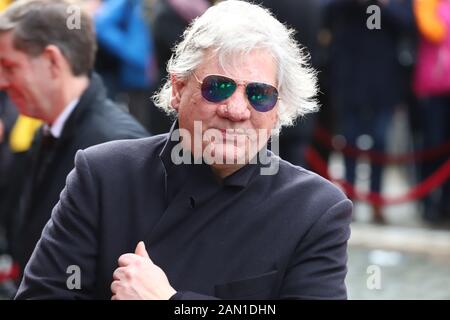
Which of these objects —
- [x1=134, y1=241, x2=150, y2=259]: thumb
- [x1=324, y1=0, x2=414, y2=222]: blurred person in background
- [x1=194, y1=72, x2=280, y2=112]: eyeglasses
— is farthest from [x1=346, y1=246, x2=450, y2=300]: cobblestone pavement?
[x1=134, y1=241, x2=150, y2=259]: thumb

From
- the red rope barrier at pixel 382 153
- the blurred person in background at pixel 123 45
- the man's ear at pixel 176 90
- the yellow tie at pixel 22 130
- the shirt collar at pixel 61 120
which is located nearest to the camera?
the man's ear at pixel 176 90

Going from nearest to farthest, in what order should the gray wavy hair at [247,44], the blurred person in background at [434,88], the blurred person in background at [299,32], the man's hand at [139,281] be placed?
the man's hand at [139,281] → the gray wavy hair at [247,44] → the blurred person in background at [299,32] → the blurred person in background at [434,88]

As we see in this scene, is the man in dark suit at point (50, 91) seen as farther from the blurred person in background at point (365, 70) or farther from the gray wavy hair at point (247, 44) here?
the blurred person in background at point (365, 70)

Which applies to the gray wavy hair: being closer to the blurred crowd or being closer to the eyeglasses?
the eyeglasses

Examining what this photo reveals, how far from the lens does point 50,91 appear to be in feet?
15.2

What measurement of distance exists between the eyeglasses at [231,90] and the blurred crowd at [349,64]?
4.41 meters

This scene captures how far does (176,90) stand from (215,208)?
41 centimetres

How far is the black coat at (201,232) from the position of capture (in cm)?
313

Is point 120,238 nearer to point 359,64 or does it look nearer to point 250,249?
point 250,249

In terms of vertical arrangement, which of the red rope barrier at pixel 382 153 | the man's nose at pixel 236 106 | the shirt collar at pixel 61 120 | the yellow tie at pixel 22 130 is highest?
the man's nose at pixel 236 106

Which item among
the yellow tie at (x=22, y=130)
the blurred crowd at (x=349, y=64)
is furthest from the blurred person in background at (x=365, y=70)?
the yellow tie at (x=22, y=130)

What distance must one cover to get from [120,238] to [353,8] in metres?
6.40

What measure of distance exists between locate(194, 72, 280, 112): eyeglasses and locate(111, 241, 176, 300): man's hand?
1.66ft

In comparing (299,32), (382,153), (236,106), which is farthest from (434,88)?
(236,106)
